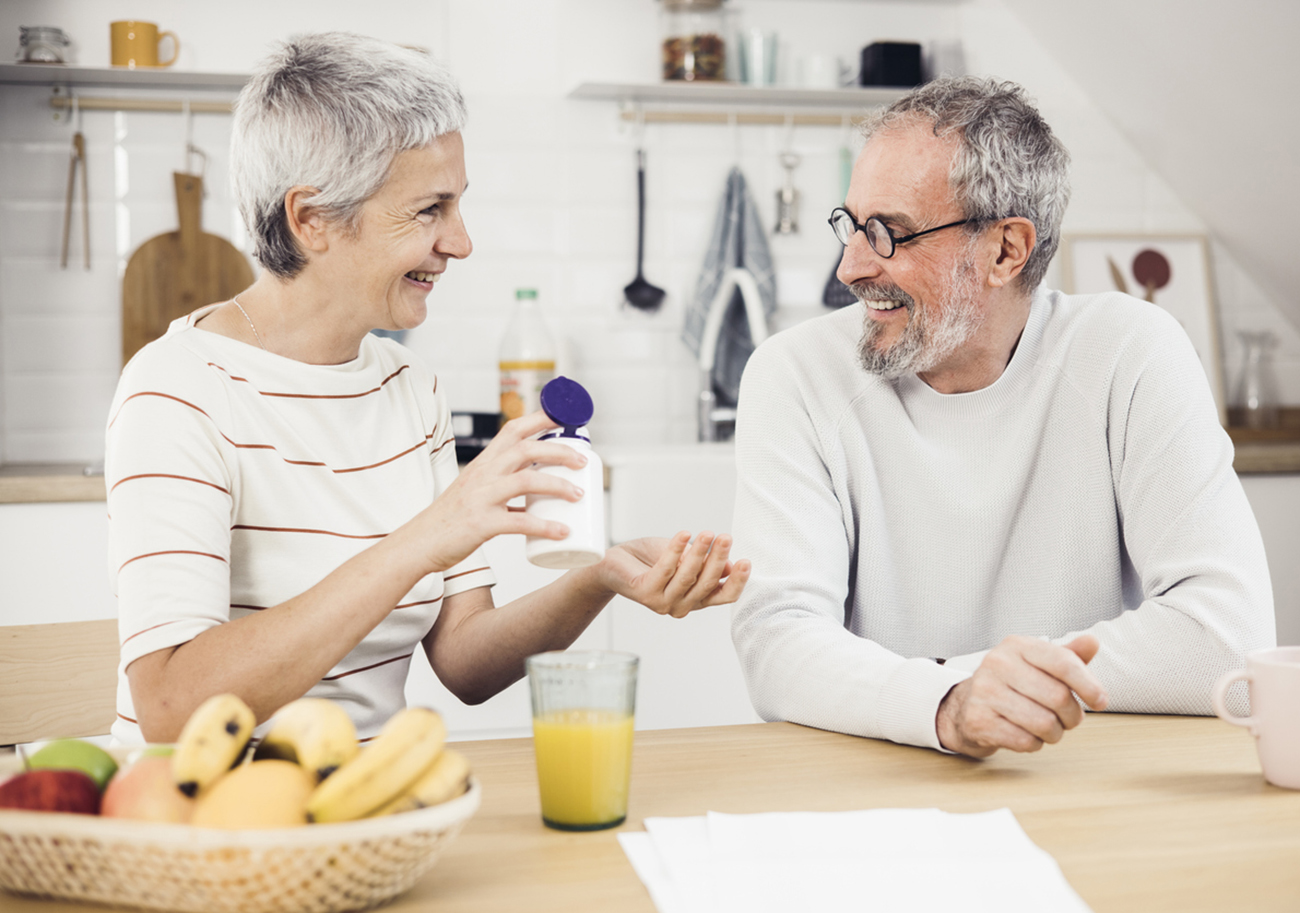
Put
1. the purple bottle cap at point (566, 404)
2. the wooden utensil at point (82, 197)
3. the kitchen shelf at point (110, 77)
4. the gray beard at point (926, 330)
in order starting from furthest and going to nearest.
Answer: the wooden utensil at point (82, 197) < the kitchen shelf at point (110, 77) < the gray beard at point (926, 330) < the purple bottle cap at point (566, 404)

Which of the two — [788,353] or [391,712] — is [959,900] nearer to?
[391,712]

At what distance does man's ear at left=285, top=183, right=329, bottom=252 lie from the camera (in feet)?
4.07

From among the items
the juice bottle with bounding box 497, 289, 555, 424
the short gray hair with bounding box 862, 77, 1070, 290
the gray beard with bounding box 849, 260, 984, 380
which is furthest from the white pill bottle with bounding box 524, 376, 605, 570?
the juice bottle with bounding box 497, 289, 555, 424

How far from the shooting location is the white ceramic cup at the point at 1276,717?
3.01 ft

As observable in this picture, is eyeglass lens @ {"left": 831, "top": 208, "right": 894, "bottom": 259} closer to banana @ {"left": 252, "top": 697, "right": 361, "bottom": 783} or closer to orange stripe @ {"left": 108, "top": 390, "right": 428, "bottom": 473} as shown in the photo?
orange stripe @ {"left": 108, "top": 390, "right": 428, "bottom": 473}

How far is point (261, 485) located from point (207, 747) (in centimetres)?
58

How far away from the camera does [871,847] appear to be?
0.79 meters

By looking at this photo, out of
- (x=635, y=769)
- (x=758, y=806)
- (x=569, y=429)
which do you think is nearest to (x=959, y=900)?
Answer: (x=758, y=806)

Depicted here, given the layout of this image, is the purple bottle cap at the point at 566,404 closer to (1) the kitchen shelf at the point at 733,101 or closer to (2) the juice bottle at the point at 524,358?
(2) the juice bottle at the point at 524,358

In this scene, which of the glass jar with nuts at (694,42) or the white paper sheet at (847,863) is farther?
the glass jar with nuts at (694,42)

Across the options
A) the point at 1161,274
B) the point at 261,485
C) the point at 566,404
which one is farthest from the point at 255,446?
the point at 1161,274

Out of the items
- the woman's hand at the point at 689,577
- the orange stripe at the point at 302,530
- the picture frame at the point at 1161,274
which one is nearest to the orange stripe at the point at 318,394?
the orange stripe at the point at 302,530

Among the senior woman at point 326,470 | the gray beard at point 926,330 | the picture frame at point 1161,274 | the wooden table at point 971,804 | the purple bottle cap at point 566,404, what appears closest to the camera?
the wooden table at point 971,804

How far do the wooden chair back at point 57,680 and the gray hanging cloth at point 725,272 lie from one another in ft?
6.31
